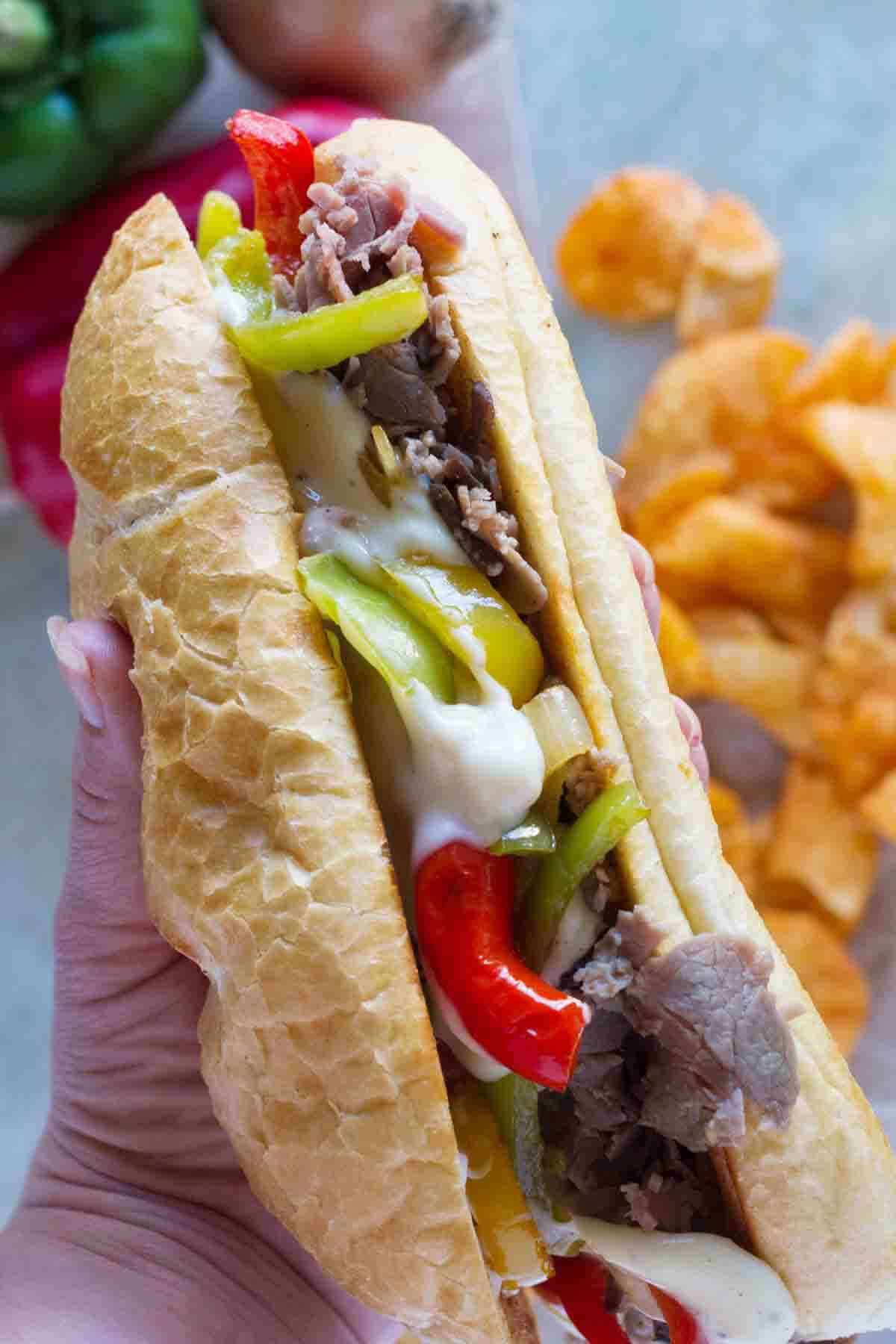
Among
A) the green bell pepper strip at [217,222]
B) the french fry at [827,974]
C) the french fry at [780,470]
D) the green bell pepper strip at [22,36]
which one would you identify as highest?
the green bell pepper strip at [22,36]

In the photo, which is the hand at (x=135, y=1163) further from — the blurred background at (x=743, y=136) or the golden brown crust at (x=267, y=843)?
the blurred background at (x=743, y=136)

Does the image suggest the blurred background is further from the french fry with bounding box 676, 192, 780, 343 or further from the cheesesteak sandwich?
the cheesesteak sandwich

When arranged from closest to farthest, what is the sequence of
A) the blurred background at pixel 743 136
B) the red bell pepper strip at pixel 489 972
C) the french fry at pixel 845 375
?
the red bell pepper strip at pixel 489 972 → the french fry at pixel 845 375 → the blurred background at pixel 743 136

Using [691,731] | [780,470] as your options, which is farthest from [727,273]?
[691,731]

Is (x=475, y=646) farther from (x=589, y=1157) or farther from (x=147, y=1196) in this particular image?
(x=147, y=1196)

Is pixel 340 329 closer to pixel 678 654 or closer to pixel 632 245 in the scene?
pixel 678 654

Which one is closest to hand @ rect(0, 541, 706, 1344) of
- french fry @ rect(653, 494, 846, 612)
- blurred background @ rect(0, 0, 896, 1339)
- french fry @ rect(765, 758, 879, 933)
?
french fry @ rect(653, 494, 846, 612)

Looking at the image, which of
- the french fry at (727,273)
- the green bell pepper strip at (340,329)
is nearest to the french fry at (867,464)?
the french fry at (727,273)
